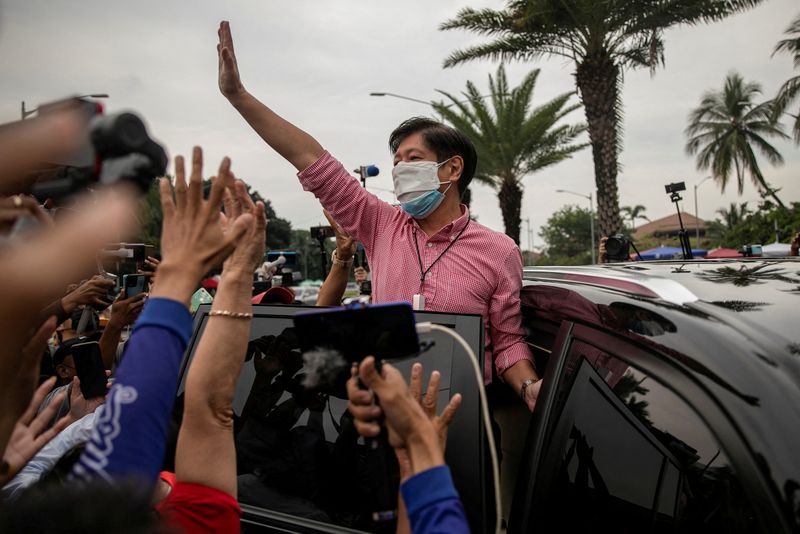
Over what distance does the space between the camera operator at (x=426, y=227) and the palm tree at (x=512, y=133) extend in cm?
1365

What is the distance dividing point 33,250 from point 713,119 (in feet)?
155

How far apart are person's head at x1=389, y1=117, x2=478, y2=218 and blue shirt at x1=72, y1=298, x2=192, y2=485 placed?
5.30ft

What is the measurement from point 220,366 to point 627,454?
975mm

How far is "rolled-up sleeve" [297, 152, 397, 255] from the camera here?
7.86 feet

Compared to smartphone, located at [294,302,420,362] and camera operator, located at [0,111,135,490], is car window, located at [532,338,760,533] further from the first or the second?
camera operator, located at [0,111,135,490]

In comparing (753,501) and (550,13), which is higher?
(550,13)

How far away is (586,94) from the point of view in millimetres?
12695

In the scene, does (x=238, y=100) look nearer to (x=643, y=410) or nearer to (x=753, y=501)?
(x=643, y=410)

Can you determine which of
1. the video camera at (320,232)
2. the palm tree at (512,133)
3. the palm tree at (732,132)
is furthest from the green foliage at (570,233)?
the video camera at (320,232)

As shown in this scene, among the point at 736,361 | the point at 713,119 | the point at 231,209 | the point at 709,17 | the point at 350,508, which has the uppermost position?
the point at 713,119

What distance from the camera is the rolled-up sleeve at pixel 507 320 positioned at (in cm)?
205

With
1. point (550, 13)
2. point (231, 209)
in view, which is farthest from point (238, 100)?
point (550, 13)

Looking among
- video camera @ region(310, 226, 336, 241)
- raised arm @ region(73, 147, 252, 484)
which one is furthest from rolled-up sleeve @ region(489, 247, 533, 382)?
video camera @ region(310, 226, 336, 241)

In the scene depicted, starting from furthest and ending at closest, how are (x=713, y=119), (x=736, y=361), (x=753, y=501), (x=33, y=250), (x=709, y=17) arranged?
(x=713, y=119) → (x=709, y=17) → (x=736, y=361) → (x=753, y=501) → (x=33, y=250)
